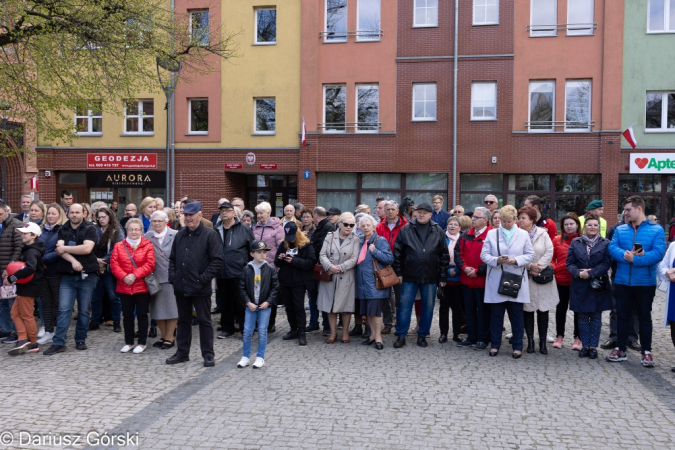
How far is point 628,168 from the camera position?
66.6ft

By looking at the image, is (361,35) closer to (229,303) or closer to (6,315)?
(229,303)

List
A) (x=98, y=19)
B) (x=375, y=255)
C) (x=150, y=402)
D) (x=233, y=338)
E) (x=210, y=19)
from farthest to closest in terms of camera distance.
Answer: (x=210, y=19)
(x=98, y=19)
(x=233, y=338)
(x=375, y=255)
(x=150, y=402)

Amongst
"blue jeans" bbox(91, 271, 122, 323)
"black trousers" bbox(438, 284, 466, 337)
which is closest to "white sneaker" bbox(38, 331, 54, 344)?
"blue jeans" bbox(91, 271, 122, 323)

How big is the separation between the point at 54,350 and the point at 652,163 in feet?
63.8

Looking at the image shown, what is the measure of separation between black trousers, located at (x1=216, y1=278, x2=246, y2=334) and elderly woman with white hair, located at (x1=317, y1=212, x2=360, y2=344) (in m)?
1.38

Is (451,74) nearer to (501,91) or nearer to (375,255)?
(501,91)

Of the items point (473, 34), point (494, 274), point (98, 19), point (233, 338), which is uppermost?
point (473, 34)

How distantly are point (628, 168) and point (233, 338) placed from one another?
1662 centimetres

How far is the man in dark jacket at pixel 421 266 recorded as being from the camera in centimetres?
827

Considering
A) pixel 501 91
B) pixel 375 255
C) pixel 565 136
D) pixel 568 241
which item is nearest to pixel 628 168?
pixel 565 136

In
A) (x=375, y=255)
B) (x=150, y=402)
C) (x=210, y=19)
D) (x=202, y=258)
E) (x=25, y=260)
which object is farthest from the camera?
(x=210, y=19)

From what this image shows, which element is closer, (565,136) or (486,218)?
(486,218)

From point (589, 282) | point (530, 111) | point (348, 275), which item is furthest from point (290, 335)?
point (530, 111)

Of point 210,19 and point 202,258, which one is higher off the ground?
point 210,19
